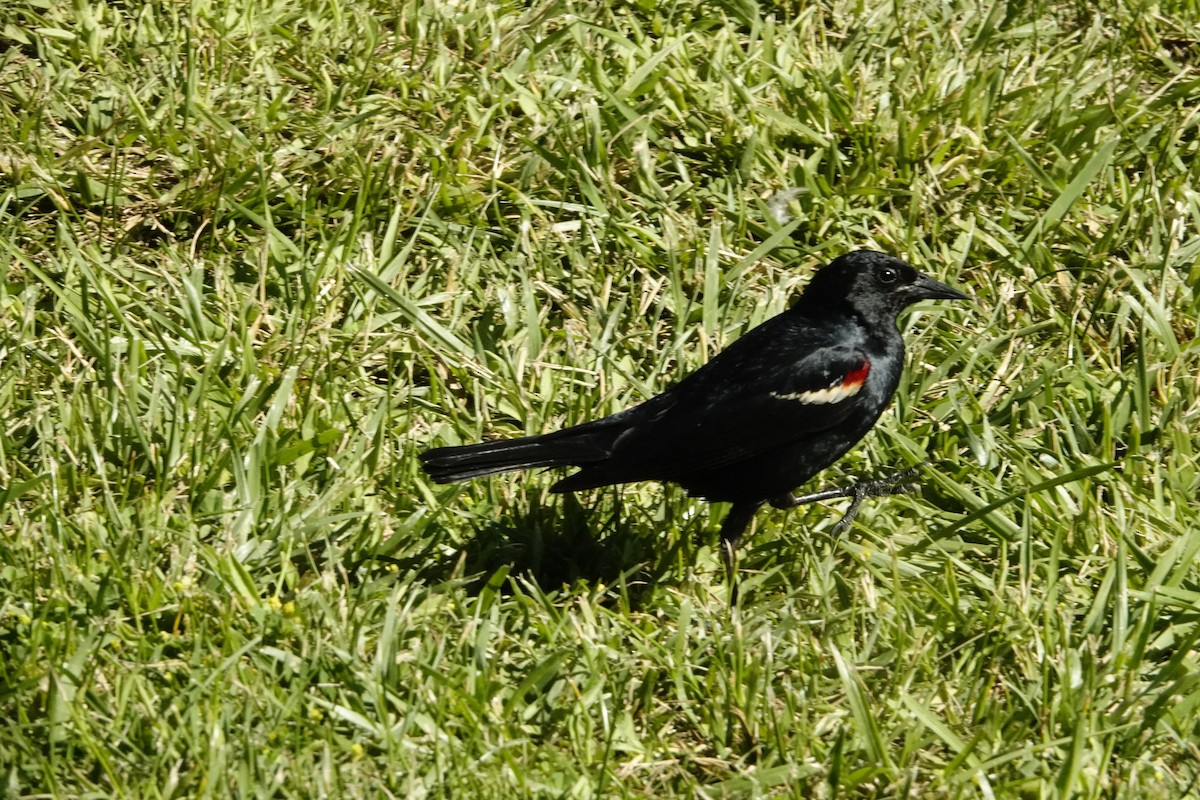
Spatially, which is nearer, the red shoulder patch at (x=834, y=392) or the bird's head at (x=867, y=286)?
the red shoulder patch at (x=834, y=392)

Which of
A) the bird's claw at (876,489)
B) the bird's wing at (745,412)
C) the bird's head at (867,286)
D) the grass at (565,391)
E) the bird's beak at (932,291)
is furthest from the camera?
the bird's beak at (932,291)

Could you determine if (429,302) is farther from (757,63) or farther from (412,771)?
(412,771)

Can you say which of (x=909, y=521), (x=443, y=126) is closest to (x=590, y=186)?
(x=443, y=126)

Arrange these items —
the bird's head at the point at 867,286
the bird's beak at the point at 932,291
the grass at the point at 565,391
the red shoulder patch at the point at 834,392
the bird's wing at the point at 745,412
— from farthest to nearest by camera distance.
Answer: the bird's beak at the point at 932,291, the bird's head at the point at 867,286, the red shoulder patch at the point at 834,392, the bird's wing at the point at 745,412, the grass at the point at 565,391

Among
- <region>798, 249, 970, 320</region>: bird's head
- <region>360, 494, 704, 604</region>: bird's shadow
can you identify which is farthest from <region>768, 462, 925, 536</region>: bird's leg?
<region>798, 249, 970, 320</region>: bird's head

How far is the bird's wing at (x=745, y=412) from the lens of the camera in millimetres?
4602

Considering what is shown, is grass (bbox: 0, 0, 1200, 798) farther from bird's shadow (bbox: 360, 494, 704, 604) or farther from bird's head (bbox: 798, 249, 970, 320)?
bird's head (bbox: 798, 249, 970, 320)

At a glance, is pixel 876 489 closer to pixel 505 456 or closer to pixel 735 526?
pixel 735 526

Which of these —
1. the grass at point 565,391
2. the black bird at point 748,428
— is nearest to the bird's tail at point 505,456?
the black bird at point 748,428

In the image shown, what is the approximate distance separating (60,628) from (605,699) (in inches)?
54.4

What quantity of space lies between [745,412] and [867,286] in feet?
2.23

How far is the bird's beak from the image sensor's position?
5.16 metres

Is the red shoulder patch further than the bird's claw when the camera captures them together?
No

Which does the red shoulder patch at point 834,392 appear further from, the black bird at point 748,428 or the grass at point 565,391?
the grass at point 565,391
